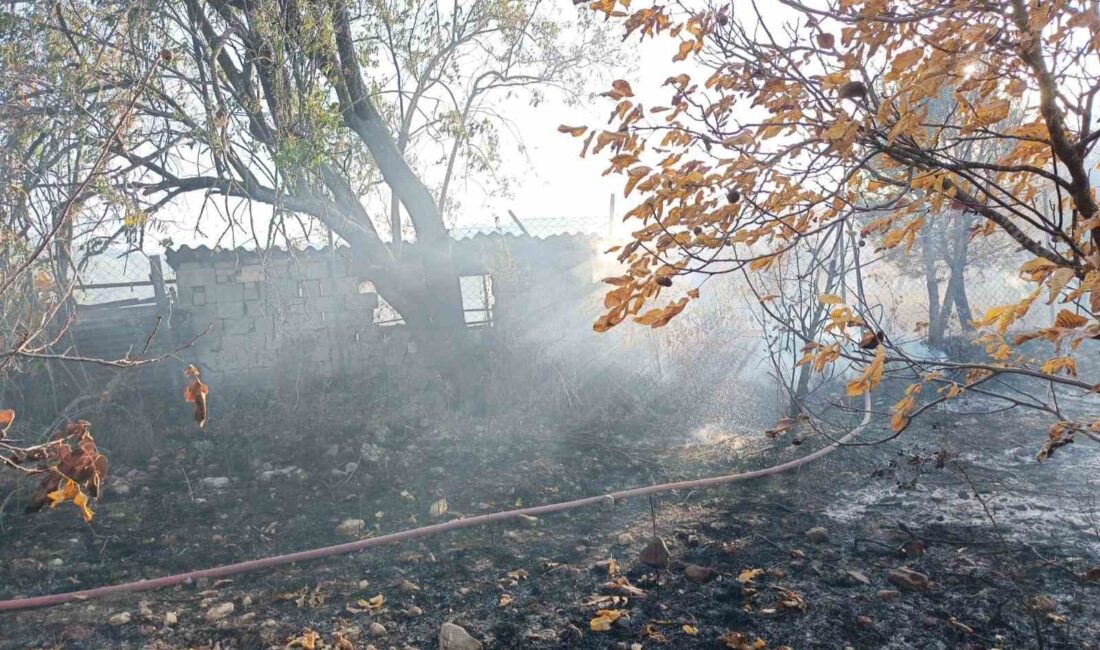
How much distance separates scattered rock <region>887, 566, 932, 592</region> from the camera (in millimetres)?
3180

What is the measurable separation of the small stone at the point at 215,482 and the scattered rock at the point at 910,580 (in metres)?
4.39

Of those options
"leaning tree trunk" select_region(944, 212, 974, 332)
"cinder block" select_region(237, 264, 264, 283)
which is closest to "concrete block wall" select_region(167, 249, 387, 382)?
"cinder block" select_region(237, 264, 264, 283)

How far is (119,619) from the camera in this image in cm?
324

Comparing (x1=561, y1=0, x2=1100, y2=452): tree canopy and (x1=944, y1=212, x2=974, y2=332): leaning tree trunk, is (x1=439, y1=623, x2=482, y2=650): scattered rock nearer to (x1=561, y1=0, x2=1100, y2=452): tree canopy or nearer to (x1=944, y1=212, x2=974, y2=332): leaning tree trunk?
(x1=561, y1=0, x2=1100, y2=452): tree canopy

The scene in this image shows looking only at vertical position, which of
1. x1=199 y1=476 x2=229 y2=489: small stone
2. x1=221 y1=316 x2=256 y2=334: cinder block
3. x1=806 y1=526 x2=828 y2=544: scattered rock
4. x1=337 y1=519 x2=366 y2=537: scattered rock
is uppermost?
x1=221 y1=316 x2=256 y2=334: cinder block

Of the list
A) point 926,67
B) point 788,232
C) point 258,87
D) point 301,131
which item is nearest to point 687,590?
point 788,232

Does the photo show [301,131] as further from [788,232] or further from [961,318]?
[961,318]

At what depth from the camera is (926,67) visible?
141 cm

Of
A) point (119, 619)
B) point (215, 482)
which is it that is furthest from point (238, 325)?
point (119, 619)

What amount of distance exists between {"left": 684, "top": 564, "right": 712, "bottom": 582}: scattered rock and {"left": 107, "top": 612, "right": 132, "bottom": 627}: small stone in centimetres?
252

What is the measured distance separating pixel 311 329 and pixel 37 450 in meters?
6.30

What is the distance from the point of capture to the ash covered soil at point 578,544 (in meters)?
3.01

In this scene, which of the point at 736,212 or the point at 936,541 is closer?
the point at 736,212

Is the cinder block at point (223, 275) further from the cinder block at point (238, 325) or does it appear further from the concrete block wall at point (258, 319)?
the cinder block at point (238, 325)
